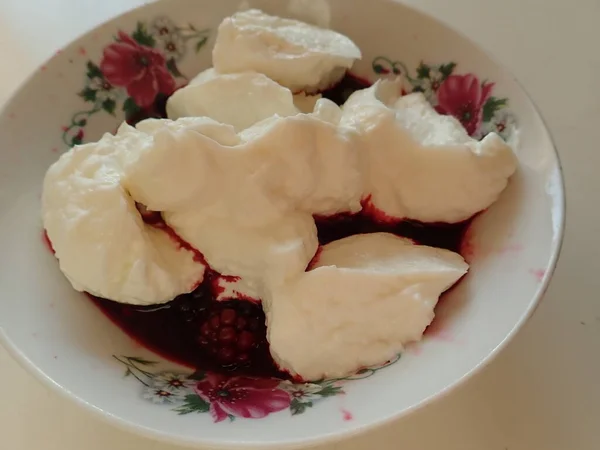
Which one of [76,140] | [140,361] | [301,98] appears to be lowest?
[140,361]

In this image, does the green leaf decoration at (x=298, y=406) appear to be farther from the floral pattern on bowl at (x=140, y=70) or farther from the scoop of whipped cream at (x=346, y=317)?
the floral pattern on bowl at (x=140, y=70)

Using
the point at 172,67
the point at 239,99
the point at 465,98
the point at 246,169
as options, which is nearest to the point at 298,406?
the point at 246,169

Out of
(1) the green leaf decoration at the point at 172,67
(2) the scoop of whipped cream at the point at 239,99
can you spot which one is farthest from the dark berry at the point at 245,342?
(1) the green leaf decoration at the point at 172,67

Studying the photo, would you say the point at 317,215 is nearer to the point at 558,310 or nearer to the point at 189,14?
the point at 558,310

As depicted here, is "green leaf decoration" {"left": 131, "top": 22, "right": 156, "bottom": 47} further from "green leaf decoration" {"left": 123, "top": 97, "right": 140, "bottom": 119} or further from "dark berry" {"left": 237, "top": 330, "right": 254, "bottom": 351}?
"dark berry" {"left": 237, "top": 330, "right": 254, "bottom": 351}

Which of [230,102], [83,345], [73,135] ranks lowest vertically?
[83,345]

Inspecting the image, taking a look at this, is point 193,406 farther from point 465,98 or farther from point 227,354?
point 465,98

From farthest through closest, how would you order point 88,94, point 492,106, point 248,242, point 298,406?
point 88,94, point 492,106, point 248,242, point 298,406

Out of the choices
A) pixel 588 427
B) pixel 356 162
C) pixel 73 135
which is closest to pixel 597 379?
pixel 588 427
